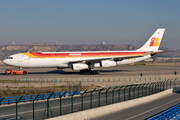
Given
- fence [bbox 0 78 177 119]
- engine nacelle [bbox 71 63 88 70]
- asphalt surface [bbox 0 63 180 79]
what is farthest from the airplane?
fence [bbox 0 78 177 119]

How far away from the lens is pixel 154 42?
65125mm

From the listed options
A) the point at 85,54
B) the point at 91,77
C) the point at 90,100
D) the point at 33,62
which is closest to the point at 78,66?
the point at 91,77

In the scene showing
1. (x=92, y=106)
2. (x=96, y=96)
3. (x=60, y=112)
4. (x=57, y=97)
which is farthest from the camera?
(x=57, y=97)

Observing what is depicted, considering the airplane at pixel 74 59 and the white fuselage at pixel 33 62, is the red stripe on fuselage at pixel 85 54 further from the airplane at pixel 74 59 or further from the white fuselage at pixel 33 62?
the white fuselage at pixel 33 62

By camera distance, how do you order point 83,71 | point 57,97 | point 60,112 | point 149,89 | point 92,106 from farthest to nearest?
point 83,71
point 149,89
point 57,97
point 92,106
point 60,112

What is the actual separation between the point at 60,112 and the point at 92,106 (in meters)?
4.02

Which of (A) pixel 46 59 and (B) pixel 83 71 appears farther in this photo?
(B) pixel 83 71

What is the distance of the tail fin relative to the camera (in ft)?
212

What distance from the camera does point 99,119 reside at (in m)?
19.3

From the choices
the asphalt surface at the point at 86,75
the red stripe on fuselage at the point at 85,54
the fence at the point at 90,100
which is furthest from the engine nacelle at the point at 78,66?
the fence at the point at 90,100

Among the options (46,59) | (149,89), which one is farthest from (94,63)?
(149,89)

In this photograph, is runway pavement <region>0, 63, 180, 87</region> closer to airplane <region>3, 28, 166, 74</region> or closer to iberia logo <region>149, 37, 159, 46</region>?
airplane <region>3, 28, 166, 74</region>

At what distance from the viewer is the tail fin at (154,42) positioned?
64.8 meters

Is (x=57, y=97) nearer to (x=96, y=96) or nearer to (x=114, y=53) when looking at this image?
(x=96, y=96)
